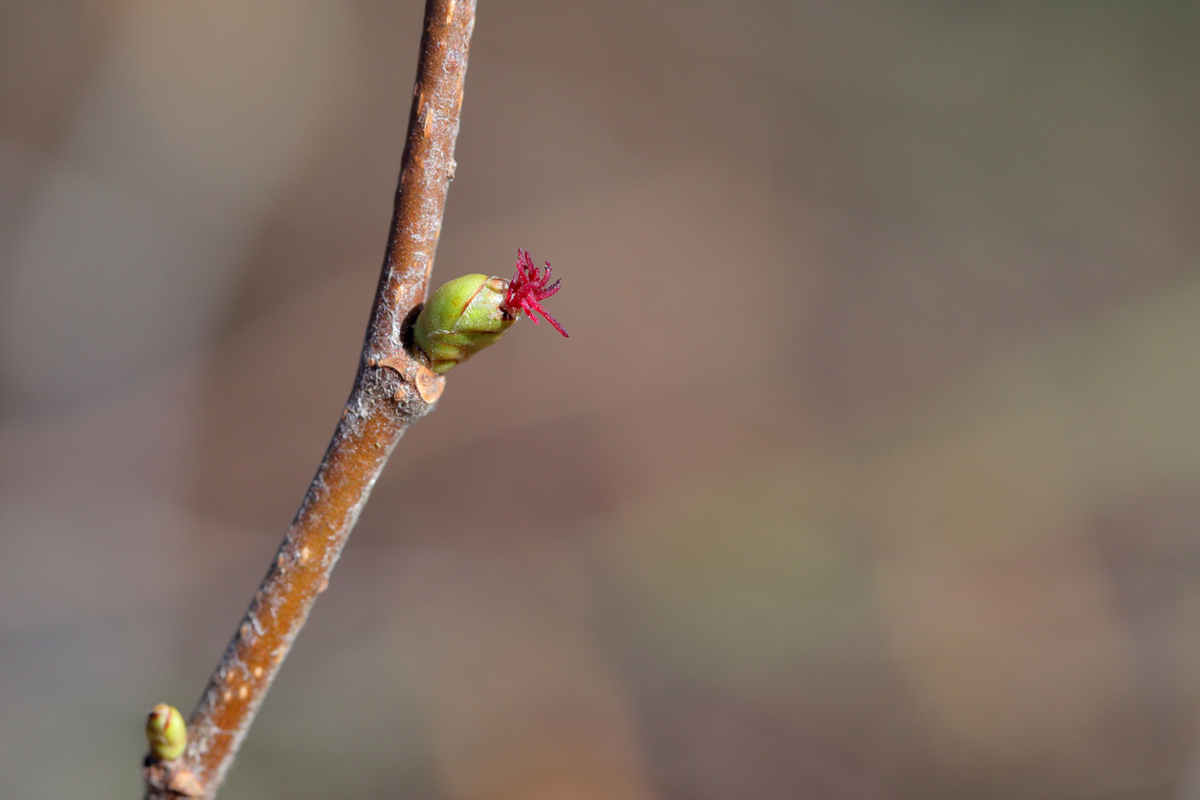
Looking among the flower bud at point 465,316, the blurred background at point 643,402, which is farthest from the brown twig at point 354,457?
the blurred background at point 643,402

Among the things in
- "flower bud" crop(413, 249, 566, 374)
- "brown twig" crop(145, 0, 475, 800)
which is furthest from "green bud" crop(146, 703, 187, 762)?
"flower bud" crop(413, 249, 566, 374)

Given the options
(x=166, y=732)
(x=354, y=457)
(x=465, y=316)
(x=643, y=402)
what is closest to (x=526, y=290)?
(x=465, y=316)

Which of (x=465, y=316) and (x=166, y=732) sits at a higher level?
(x=465, y=316)

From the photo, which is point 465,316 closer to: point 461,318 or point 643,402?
point 461,318

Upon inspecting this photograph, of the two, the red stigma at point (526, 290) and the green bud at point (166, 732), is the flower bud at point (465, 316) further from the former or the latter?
the green bud at point (166, 732)

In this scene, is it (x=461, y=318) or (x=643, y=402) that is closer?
(x=461, y=318)

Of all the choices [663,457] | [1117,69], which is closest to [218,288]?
[663,457]
